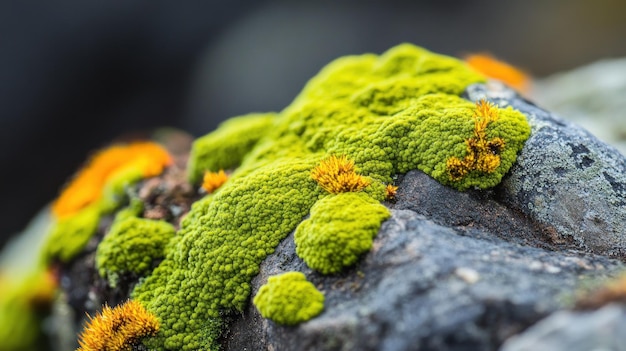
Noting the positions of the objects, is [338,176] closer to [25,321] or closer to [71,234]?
[71,234]

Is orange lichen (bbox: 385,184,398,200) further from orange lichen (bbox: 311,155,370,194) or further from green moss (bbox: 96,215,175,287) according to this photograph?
green moss (bbox: 96,215,175,287)

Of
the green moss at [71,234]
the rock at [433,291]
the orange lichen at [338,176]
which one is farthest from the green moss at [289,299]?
the green moss at [71,234]

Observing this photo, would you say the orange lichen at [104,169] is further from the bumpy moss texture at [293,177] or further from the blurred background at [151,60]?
the blurred background at [151,60]

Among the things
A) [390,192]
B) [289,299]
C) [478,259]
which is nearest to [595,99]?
[390,192]

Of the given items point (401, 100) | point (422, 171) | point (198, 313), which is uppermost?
point (401, 100)

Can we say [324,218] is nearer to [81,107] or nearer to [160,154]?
[160,154]

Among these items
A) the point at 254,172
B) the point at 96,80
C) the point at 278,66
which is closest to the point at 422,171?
the point at 254,172

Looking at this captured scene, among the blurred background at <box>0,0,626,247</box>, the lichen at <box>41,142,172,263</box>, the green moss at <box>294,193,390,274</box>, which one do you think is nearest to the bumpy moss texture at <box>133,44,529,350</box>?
the green moss at <box>294,193,390,274</box>
